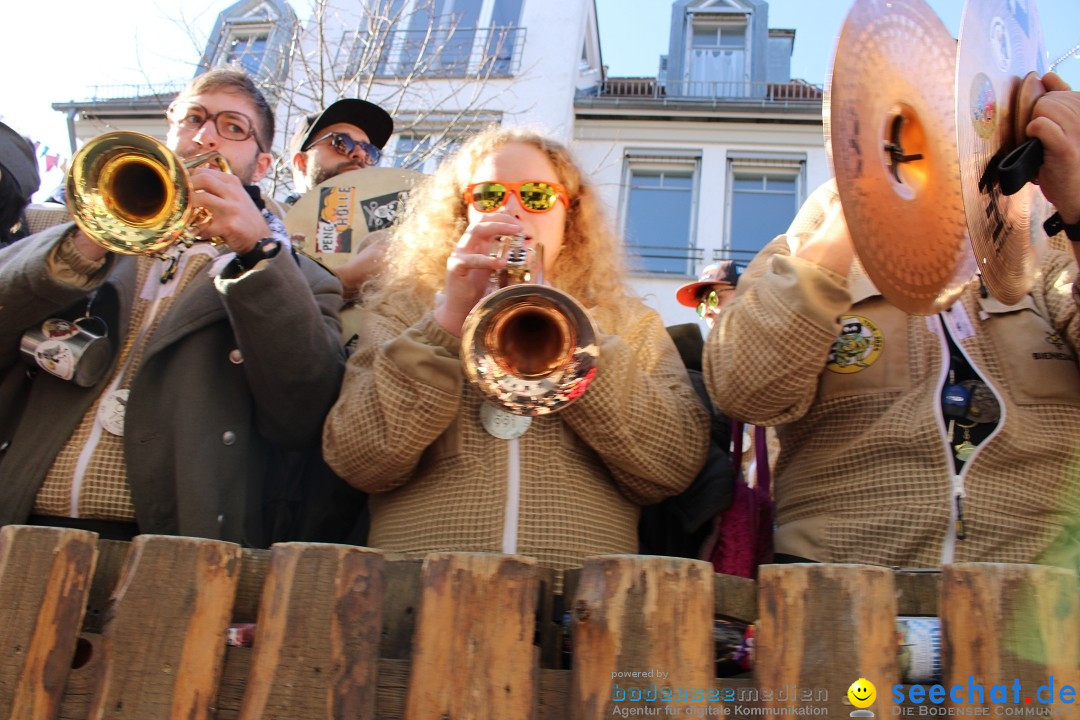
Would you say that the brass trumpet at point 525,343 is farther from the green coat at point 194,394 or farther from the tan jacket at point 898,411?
the green coat at point 194,394

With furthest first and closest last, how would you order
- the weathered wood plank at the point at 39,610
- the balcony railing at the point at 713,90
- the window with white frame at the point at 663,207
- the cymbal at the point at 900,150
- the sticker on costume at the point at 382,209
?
the balcony railing at the point at 713,90 < the window with white frame at the point at 663,207 < the sticker on costume at the point at 382,209 < the cymbal at the point at 900,150 < the weathered wood plank at the point at 39,610

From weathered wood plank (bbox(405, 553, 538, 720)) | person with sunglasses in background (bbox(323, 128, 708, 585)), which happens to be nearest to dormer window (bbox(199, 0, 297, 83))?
person with sunglasses in background (bbox(323, 128, 708, 585))

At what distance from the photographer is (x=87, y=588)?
5.66ft

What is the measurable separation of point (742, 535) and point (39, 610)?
4.99 ft

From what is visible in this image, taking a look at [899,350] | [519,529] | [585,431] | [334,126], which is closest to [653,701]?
[519,529]

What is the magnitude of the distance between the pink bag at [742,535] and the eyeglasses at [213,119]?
1882mm

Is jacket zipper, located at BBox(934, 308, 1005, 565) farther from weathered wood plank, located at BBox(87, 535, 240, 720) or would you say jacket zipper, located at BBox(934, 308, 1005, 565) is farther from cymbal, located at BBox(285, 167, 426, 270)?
cymbal, located at BBox(285, 167, 426, 270)

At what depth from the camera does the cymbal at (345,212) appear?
3889 mm

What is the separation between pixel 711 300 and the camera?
18.0 feet

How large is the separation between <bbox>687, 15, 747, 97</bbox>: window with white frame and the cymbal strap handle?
14294mm

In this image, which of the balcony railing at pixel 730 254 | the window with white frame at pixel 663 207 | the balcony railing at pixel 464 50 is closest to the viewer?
the balcony railing at pixel 464 50

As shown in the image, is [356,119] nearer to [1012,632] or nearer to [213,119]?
[213,119]

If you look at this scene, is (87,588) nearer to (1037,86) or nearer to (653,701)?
(653,701)

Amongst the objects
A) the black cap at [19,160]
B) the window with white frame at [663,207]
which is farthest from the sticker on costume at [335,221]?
the window with white frame at [663,207]
